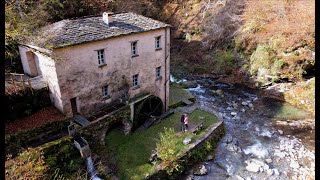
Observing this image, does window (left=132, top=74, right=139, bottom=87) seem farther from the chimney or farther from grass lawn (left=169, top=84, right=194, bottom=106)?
grass lawn (left=169, top=84, right=194, bottom=106)

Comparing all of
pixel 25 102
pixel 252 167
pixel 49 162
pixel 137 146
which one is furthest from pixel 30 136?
pixel 252 167

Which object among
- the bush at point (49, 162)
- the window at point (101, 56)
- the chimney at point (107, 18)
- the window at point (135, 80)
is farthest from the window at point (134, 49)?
the bush at point (49, 162)

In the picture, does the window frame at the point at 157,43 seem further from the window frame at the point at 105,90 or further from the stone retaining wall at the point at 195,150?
the stone retaining wall at the point at 195,150

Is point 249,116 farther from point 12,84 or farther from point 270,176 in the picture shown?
point 12,84

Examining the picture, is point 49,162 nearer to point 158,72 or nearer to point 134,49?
point 134,49

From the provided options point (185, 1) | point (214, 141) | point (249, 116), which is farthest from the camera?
point (185, 1)

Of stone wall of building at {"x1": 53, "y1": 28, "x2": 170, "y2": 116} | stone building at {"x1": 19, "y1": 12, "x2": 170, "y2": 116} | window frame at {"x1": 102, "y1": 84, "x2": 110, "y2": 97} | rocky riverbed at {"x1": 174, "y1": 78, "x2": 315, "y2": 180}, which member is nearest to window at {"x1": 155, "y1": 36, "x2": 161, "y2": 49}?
stone building at {"x1": 19, "y1": 12, "x2": 170, "y2": 116}
